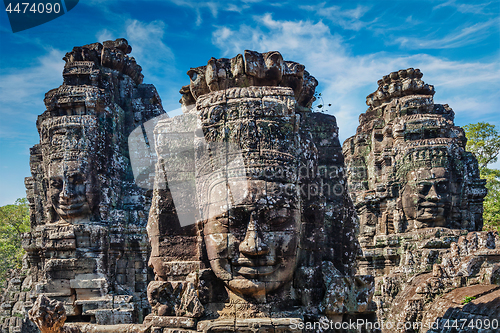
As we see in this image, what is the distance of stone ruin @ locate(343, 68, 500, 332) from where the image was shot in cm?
1181

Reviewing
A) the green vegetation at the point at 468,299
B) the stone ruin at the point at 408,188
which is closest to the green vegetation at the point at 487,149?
the stone ruin at the point at 408,188

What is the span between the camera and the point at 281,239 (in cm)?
471

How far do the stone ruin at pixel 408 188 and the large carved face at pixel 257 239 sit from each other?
6436 millimetres

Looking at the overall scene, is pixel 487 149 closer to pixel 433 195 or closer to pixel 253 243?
pixel 433 195

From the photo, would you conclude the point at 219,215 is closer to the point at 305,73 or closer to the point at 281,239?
the point at 281,239

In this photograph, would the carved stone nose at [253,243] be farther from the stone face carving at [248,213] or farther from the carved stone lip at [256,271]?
the carved stone lip at [256,271]

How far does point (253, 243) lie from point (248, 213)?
0.35 metres

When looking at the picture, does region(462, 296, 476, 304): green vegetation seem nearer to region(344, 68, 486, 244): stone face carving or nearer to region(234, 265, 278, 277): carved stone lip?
region(344, 68, 486, 244): stone face carving

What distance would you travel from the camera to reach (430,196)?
1238 cm

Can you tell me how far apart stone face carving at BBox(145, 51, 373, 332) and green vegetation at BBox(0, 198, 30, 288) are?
772 inches

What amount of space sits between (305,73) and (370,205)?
8966mm

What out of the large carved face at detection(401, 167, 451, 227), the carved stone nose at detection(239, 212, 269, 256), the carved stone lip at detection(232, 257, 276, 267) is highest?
the large carved face at detection(401, 167, 451, 227)

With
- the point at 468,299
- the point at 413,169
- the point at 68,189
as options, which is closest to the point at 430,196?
the point at 413,169

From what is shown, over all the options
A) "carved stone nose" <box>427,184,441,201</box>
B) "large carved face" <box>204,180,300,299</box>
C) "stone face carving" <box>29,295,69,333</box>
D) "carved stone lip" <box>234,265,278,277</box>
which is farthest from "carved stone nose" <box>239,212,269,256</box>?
"carved stone nose" <box>427,184,441,201</box>
